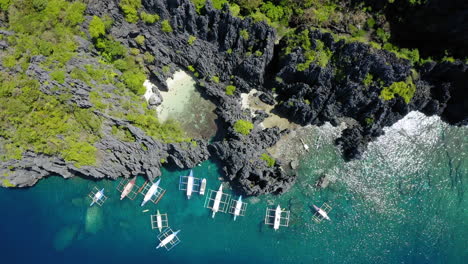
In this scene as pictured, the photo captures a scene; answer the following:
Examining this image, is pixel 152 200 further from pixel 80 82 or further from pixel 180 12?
pixel 180 12

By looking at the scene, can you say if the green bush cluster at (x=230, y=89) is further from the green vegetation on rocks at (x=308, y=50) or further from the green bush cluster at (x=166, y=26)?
the green bush cluster at (x=166, y=26)

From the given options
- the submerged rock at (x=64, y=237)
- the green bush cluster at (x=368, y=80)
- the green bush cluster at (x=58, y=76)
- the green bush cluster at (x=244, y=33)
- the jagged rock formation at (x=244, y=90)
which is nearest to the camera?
the green bush cluster at (x=58, y=76)

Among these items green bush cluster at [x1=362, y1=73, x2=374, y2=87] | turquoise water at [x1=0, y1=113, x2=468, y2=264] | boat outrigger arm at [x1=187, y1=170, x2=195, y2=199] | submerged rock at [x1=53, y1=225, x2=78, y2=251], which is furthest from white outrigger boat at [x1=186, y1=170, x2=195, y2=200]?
green bush cluster at [x1=362, y1=73, x2=374, y2=87]

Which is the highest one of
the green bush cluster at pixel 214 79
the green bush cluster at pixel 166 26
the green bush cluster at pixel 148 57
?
the green bush cluster at pixel 166 26

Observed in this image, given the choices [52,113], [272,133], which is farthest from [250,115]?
[52,113]

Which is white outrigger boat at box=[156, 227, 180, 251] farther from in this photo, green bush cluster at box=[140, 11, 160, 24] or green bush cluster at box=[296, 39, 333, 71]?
green bush cluster at box=[296, 39, 333, 71]

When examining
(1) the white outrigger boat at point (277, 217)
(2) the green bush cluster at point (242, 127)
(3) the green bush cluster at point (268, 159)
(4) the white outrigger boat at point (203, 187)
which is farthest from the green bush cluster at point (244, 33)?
(1) the white outrigger boat at point (277, 217)

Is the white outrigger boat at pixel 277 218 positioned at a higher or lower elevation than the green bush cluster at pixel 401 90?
lower

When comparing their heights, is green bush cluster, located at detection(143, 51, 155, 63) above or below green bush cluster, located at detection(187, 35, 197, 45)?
below

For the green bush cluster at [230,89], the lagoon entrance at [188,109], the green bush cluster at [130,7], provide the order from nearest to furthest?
the green bush cluster at [130,7]
the green bush cluster at [230,89]
the lagoon entrance at [188,109]
